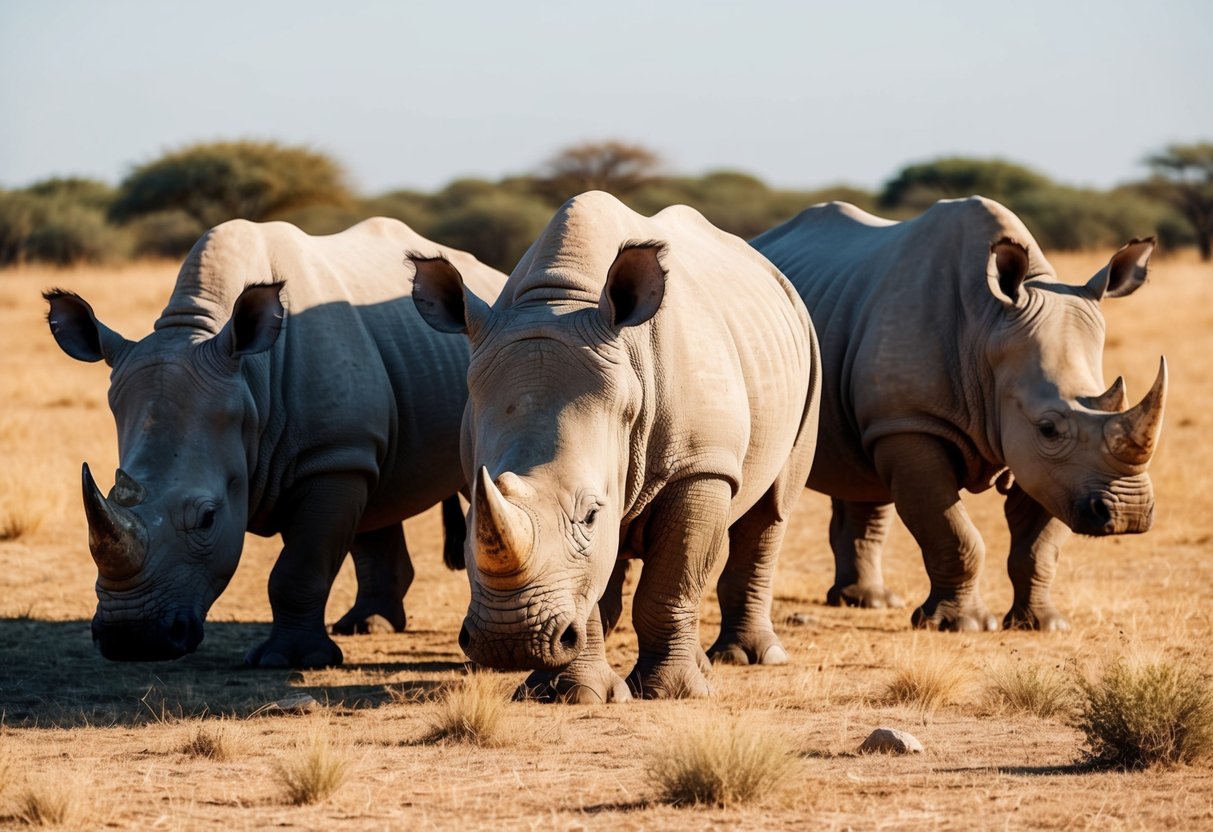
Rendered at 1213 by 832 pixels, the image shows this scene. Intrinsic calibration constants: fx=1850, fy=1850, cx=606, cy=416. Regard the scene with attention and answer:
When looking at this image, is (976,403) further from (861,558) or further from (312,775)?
(312,775)

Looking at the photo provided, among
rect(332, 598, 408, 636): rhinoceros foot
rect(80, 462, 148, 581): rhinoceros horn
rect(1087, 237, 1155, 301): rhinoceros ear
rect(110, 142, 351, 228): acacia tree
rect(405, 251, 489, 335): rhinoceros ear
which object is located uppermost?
rect(110, 142, 351, 228): acacia tree

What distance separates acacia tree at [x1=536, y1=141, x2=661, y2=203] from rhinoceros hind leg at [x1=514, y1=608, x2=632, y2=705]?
38.3m

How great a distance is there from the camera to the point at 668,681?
780cm

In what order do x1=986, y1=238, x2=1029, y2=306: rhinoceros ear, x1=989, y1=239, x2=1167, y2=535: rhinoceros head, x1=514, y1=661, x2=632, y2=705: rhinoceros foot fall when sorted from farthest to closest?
x1=986, y1=238, x2=1029, y2=306: rhinoceros ear
x1=989, y1=239, x2=1167, y2=535: rhinoceros head
x1=514, y1=661, x2=632, y2=705: rhinoceros foot

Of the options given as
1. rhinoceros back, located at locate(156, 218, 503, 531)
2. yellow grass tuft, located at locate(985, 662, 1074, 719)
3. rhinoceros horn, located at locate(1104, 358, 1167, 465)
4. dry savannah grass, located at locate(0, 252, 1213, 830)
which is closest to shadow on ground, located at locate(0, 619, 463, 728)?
dry savannah grass, located at locate(0, 252, 1213, 830)

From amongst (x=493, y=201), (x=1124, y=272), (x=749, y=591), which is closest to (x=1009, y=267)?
(x=1124, y=272)

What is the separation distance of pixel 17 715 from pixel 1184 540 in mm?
8545

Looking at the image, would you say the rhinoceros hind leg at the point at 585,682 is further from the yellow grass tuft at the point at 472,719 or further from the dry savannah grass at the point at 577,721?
the yellow grass tuft at the point at 472,719

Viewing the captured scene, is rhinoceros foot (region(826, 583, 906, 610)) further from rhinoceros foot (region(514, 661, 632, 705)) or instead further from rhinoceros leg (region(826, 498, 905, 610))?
rhinoceros foot (region(514, 661, 632, 705))

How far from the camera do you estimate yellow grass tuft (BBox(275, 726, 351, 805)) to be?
18.9 ft

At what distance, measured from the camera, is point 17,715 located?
7.55 m

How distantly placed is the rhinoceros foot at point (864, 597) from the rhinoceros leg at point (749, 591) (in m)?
2.35

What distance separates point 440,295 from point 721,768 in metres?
2.64

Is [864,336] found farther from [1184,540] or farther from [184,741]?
[184,741]
